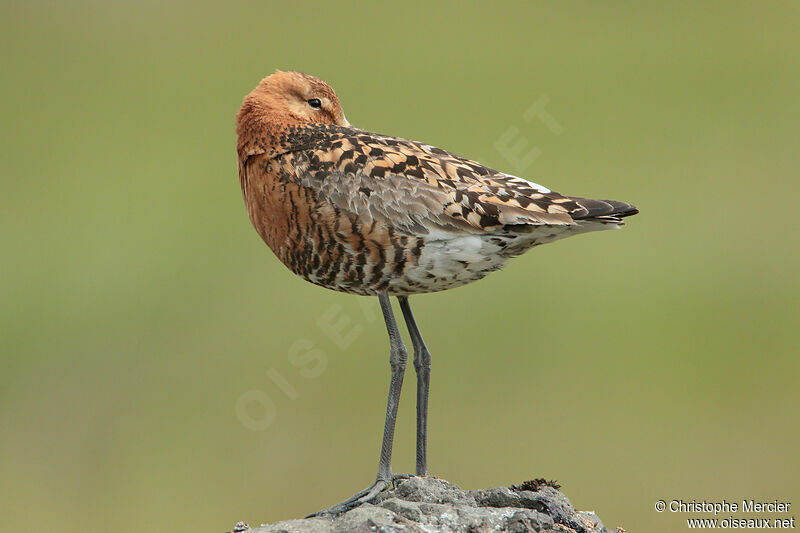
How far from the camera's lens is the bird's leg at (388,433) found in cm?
638

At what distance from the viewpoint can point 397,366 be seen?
6789 millimetres

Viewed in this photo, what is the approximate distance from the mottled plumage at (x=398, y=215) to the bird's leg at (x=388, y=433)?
225 millimetres

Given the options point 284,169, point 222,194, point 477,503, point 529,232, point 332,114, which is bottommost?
point 477,503

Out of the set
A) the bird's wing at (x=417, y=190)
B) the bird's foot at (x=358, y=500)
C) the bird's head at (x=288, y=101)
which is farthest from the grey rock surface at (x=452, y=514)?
the bird's head at (x=288, y=101)

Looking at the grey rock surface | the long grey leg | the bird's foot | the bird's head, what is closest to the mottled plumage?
the long grey leg

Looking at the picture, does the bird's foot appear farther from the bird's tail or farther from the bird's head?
the bird's head

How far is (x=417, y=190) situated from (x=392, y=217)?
225 mm

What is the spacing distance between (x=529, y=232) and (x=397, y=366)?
1144 mm

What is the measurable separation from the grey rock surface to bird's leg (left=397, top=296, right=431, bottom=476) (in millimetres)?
583

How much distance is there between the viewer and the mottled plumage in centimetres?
652

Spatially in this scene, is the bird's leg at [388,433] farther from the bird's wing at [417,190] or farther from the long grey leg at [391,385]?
the bird's wing at [417,190]

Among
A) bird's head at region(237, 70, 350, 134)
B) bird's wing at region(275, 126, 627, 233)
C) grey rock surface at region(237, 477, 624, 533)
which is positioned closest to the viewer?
grey rock surface at region(237, 477, 624, 533)

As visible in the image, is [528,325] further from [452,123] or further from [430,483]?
[430,483]

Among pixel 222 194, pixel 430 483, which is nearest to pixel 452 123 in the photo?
pixel 222 194
